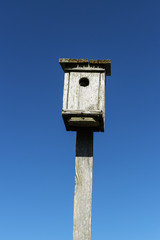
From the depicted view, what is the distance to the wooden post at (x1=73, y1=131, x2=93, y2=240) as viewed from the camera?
3588mm

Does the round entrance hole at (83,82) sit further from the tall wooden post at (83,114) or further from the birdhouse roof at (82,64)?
the birdhouse roof at (82,64)

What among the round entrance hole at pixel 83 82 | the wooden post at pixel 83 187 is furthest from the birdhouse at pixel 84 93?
the wooden post at pixel 83 187

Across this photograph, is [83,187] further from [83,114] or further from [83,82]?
[83,82]

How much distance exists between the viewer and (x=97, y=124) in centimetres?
417

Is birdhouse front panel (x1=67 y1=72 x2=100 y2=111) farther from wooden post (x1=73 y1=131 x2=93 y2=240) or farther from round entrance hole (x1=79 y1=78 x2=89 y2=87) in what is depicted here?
wooden post (x1=73 y1=131 x2=93 y2=240)

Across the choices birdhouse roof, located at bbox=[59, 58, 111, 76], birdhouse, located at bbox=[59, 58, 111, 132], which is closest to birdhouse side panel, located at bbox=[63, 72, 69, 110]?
birdhouse, located at bbox=[59, 58, 111, 132]

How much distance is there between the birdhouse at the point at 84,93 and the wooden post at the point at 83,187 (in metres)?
0.21

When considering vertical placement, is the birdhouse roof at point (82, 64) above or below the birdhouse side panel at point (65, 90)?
above

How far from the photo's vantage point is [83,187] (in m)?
3.79

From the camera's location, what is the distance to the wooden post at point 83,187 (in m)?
3.59

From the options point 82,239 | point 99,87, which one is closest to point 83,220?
point 82,239

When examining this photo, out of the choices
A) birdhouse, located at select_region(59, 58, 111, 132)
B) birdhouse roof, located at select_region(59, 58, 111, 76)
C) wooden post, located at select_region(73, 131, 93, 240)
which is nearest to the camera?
wooden post, located at select_region(73, 131, 93, 240)

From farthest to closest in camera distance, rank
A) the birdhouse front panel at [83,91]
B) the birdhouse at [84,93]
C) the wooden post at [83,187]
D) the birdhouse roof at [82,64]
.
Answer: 1. the birdhouse roof at [82,64]
2. the birdhouse front panel at [83,91]
3. the birdhouse at [84,93]
4. the wooden post at [83,187]

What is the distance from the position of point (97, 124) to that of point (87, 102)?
13.9 inches
